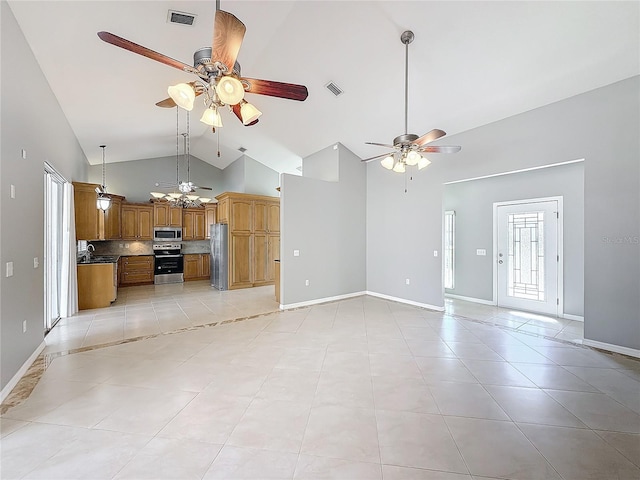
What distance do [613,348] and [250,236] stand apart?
7139 millimetres

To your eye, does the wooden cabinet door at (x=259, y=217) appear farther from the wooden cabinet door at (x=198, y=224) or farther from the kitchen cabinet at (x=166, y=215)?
the kitchen cabinet at (x=166, y=215)

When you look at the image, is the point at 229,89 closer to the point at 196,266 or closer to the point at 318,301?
the point at 318,301

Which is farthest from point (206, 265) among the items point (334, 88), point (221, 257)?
point (334, 88)

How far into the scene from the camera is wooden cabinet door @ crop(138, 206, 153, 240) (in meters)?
8.30

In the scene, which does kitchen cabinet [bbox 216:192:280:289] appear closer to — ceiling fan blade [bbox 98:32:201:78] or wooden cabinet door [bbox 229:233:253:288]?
wooden cabinet door [bbox 229:233:253:288]

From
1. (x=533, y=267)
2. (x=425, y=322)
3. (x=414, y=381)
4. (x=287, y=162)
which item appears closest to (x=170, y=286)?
(x=287, y=162)

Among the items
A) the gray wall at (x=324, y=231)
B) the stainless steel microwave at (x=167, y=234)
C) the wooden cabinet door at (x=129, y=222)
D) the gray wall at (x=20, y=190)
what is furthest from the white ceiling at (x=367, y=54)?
the stainless steel microwave at (x=167, y=234)

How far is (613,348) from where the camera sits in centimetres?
339

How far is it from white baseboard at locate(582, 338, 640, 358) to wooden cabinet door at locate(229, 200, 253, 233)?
6961 millimetres

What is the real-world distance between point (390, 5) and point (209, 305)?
565cm

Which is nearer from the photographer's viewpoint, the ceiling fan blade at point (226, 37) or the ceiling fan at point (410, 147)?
the ceiling fan blade at point (226, 37)

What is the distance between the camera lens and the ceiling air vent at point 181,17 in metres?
2.99

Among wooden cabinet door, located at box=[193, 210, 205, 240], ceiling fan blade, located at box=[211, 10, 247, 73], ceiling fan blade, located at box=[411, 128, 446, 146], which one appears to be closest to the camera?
ceiling fan blade, located at box=[211, 10, 247, 73]

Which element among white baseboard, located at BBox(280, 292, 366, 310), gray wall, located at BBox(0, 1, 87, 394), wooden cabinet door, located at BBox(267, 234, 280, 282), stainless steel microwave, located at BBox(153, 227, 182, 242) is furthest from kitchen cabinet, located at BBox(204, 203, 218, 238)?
gray wall, located at BBox(0, 1, 87, 394)
